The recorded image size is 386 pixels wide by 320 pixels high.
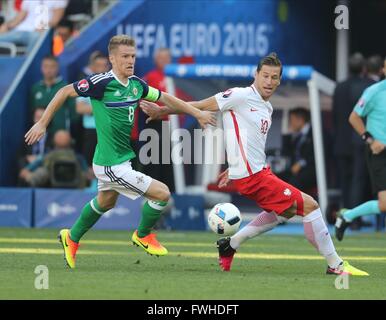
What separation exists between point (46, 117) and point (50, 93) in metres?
8.38

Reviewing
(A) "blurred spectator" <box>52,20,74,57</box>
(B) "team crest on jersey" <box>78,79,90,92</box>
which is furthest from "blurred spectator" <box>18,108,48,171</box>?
(B) "team crest on jersey" <box>78,79,90,92</box>

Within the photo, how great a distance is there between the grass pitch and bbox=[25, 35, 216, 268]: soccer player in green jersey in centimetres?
48

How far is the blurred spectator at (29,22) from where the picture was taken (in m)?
20.5

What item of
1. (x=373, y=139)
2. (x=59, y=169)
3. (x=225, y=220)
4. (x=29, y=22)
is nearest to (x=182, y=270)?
(x=225, y=220)

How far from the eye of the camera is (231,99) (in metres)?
11.2

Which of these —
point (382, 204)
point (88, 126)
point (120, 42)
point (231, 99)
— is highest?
point (120, 42)

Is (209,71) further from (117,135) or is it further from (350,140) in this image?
(117,135)

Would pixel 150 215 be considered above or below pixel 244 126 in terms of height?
below

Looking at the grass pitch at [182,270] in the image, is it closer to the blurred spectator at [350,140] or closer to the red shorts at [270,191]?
the red shorts at [270,191]

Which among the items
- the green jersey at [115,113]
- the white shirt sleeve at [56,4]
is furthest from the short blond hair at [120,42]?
the white shirt sleeve at [56,4]

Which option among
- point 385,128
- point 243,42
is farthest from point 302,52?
point 385,128

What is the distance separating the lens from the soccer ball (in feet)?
38.1

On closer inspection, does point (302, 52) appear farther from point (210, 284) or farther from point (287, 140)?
point (210, 284)

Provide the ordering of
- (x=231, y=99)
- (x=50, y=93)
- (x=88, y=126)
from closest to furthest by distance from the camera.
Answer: (x=231, y=99), (x=50, y=93), (x=88, y=126)
